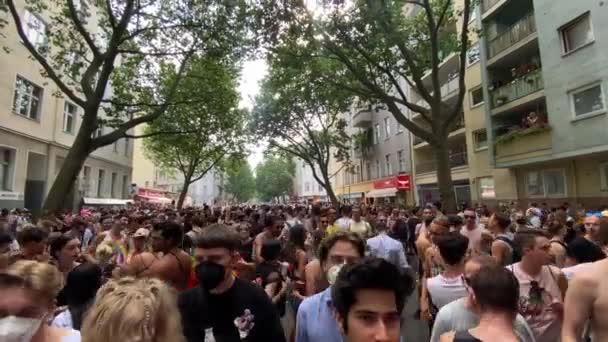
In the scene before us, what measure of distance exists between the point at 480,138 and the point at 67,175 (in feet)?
69.8

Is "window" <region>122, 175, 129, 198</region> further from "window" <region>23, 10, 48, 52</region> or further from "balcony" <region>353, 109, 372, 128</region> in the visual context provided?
"balcony" <region>353, 109, 372, 128</region>

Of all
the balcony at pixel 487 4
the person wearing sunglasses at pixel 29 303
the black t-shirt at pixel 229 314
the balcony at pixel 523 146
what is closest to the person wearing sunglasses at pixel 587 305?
the black t-shirt at pixel 229 314

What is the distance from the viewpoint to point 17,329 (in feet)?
5.37

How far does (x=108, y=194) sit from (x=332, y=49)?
943 inches

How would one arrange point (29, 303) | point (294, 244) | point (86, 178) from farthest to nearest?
point (86, 178) < point (294, 244) < point (29, 303)

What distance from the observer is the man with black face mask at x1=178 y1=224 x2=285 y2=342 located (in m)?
2.29

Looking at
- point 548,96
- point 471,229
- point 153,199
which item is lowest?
point 471,229

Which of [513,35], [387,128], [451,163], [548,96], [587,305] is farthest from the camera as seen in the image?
[387,128]

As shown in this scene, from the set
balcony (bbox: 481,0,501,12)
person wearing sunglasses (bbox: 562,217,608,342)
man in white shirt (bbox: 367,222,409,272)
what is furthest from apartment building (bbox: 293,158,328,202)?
person wearing sunglasses (bbox: 562,217,608,342)

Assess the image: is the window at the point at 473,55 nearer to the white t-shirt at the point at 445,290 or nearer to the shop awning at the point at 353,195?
the shop awning at the point at 353,195

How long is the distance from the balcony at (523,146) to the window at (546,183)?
4.23 feet

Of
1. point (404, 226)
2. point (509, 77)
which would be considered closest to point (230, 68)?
point (404, 226)

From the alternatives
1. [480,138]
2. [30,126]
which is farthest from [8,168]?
[480,138]

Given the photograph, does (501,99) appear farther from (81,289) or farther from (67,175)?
(81,289)
